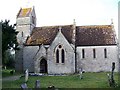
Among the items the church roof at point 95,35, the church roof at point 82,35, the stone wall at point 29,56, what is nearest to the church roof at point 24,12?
the church roof at point 82,35

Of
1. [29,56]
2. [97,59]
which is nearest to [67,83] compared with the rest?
[97,59]

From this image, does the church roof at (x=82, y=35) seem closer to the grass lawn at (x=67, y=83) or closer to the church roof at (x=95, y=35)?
the church roof at (x=95, y=35)

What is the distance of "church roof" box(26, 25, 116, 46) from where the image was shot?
42344 mm

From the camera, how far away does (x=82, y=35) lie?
144 ft

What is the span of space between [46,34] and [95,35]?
8.88 meters

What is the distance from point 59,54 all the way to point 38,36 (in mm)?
6482

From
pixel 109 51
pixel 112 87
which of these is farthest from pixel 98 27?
pixel 112 87

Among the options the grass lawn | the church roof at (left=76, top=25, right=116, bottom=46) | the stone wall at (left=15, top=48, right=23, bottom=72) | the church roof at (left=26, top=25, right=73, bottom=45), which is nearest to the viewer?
the grass lawn

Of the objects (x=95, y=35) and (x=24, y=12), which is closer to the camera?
(x=95, y=35)

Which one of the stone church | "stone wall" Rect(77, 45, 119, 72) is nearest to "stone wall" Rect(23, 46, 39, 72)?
the stone church

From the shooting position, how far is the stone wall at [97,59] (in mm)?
41406

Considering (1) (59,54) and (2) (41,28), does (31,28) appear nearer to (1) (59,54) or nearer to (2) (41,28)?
(2) (41,28)

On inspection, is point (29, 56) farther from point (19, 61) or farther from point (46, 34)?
point (46, 34)

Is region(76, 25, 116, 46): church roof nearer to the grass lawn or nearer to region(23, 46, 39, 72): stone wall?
region(23, 46, 39, 72): stone wall
